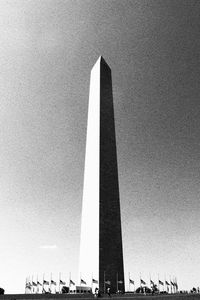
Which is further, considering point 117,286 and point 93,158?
point 93,158

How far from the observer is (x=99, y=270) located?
36.5 metres

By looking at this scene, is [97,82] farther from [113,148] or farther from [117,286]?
[117,286]

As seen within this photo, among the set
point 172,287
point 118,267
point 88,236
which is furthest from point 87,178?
point 172,287

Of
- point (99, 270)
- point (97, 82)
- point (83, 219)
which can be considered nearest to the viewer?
point (99, 270)

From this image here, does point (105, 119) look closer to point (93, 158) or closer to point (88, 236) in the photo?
point (93, 158)

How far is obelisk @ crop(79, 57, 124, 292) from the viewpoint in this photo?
37.7m

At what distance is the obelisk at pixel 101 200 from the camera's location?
37678mm

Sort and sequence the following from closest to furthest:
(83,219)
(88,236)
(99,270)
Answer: (99,270) < (88,236) < (83,219)

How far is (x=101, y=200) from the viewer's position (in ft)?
131

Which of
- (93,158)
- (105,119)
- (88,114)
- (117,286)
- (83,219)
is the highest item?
(88,114)

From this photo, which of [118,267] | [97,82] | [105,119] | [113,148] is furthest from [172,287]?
[97,82]

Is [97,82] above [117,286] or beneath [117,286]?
above

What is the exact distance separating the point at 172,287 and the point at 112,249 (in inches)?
618

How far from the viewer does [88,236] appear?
133 ft
